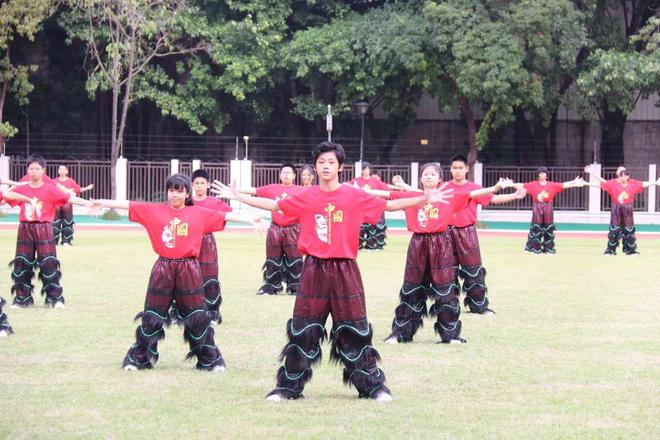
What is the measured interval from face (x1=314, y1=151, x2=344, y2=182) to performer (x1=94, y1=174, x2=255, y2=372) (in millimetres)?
1332

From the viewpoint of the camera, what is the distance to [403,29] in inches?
1305

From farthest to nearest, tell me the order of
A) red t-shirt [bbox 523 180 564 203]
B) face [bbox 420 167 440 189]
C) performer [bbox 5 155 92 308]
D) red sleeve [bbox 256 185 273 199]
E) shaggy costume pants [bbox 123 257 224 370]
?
red t-shirt [bbox 523 180 564 203], red sleeve [bbox 256 185 273 199], performer [bbox 5 155 92 308], face [bbox 420 167 440 189], shaggy costume pants [bbox 123 257 224 370]

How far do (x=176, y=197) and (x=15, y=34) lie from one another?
3001cm

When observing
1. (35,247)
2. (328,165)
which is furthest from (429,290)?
(35,247)

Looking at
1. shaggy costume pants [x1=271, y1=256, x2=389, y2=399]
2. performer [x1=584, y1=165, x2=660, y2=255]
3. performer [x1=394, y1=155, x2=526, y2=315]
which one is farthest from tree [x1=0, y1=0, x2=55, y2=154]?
shaggy costume pants [x1=271, y1=256, x2=389, y2=399]

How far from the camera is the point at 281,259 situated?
49.7 ft

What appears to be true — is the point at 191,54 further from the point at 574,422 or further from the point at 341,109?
the point at 574,422

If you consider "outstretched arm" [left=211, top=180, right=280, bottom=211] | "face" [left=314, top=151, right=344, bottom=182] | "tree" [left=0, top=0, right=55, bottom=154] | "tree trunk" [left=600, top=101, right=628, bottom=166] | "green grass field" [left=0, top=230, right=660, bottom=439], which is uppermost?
"tree" [left=0, top=0, right=55, bottom=154]

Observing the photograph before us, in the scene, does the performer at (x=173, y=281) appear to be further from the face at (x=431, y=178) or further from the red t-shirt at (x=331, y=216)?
the face at (x=431, y=178)

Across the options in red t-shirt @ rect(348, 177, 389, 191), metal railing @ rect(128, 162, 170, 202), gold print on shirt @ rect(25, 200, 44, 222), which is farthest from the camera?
metal railing @ rect(128, 162, 170, 202)

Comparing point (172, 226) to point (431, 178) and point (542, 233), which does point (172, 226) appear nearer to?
point (431, 178)

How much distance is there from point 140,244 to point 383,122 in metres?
17.3

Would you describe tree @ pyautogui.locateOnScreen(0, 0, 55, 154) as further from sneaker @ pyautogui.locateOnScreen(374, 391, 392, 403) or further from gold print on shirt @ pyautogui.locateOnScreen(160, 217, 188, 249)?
sneaker @ pyautogui.locateOnScreen(374, 391, 392, 403)

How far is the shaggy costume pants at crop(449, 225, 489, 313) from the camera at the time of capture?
12578 mm
